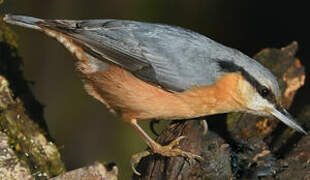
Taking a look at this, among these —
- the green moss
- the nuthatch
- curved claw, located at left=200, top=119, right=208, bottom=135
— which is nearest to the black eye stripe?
the nuthatch

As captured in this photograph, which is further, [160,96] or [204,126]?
[204,126]

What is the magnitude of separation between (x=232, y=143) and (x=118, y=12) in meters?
2.43

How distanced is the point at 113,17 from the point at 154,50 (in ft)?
7.17

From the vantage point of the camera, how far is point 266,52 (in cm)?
409

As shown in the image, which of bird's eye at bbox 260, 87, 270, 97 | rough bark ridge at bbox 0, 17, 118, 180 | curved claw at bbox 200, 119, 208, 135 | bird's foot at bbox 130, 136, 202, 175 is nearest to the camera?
rough bark ridge at bbox 0, 17, 118, 180

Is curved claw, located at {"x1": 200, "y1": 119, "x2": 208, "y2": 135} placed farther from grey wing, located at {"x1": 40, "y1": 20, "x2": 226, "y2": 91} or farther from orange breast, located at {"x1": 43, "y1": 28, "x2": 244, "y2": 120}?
grey wing, located at {"x1": 40, "y1": 20, "x2": 226, "y2": 91}

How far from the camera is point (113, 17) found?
5.60m

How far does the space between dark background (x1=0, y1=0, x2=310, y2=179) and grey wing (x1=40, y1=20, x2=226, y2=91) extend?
193cm

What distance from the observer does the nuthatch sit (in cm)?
344

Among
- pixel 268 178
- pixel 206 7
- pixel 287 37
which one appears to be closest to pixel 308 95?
pixel 287 37

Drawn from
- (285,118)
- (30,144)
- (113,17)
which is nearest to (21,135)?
(30,144)

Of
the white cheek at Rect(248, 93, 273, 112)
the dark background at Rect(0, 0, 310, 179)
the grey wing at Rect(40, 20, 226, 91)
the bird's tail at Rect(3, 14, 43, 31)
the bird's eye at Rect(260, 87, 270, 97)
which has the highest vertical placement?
the bird's tail at Rect(3, 14, 43, 31)

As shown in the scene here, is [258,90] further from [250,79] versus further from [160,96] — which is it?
[160,96]

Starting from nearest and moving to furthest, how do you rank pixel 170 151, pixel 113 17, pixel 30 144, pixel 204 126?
pixel 170 151
pixel 30 144
pixel 204 126
pixel 113 17
